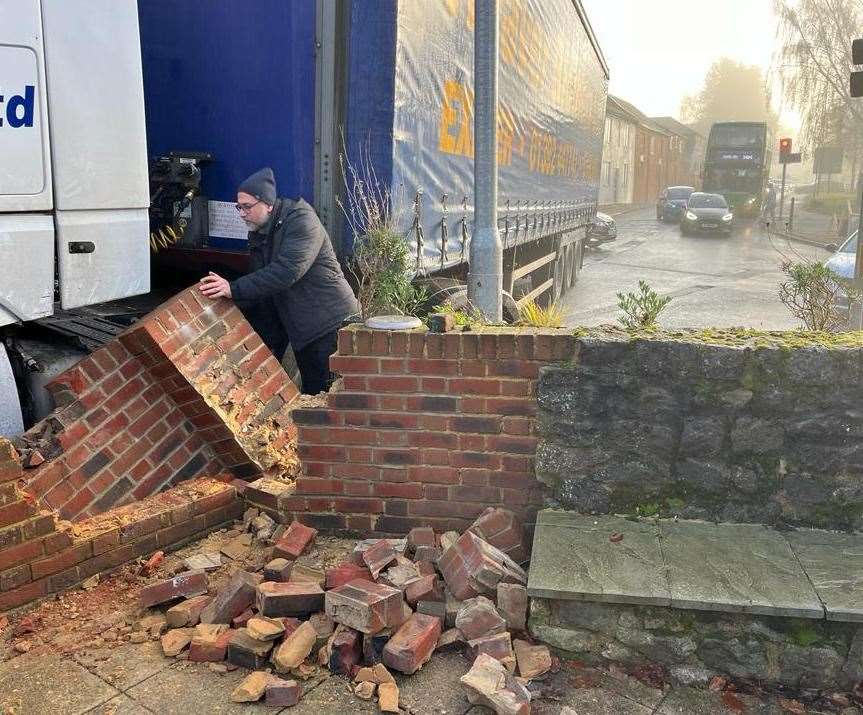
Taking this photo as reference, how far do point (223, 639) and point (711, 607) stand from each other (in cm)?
169

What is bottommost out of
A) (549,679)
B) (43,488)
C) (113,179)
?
(549,679)

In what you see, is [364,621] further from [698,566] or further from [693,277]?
[693,277]

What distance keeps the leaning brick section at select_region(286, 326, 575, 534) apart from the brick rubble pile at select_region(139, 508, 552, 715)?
0.30 meters

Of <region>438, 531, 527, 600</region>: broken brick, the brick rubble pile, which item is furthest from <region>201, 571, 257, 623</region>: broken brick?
<region>438, 531, 527, 600</region>: broken brick

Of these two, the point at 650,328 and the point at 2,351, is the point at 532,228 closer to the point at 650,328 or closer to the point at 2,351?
the point at 650,328

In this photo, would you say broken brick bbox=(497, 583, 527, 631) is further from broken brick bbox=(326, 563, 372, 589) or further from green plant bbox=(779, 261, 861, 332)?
green plant bbox=(779, 261, 861, 332)

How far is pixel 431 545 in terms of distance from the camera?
10.6 ft

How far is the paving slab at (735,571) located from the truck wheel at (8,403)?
2.75 m

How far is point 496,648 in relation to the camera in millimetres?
2713

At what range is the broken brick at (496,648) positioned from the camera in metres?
2.69

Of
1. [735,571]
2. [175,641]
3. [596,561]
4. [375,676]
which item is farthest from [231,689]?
[735,571]

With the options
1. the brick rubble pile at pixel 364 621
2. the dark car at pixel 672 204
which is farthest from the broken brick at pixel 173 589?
the dark car at pixel 672 204

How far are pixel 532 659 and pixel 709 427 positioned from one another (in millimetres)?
1190

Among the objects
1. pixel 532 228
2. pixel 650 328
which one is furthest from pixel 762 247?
pixel 650 328
